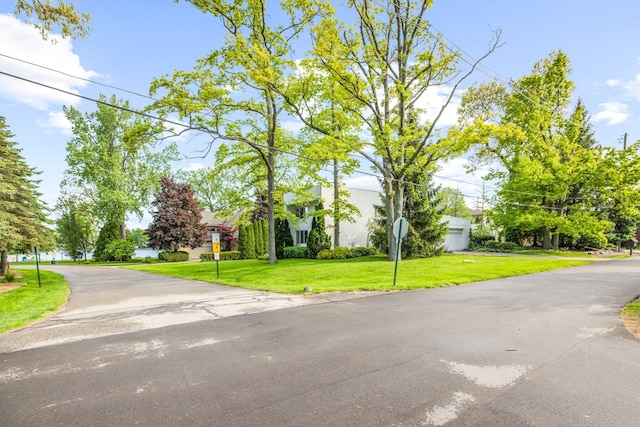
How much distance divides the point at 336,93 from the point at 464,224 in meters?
22.5

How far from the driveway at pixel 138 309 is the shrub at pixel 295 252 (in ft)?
46.1

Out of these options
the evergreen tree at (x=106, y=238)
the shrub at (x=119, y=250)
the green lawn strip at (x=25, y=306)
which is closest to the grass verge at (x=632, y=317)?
the green lawn strip at (x=25, y=306)

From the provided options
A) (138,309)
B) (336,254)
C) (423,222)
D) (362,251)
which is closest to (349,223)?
(362,251)

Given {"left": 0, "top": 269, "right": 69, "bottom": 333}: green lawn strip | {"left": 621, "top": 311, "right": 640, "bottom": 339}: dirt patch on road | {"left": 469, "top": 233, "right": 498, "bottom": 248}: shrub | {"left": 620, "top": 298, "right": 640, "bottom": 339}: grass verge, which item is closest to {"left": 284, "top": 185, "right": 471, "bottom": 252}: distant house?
{"left": 469, "top": 233, "right": 498, "bottom": 248}: shrub

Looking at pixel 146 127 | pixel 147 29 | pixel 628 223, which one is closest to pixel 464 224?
pixel 628 223

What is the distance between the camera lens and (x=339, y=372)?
3998 millimetres

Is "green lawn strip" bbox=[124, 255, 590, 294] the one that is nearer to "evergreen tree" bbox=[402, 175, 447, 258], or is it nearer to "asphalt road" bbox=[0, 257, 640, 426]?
"asphalt road" bbox=[0, 257, 640, 426]

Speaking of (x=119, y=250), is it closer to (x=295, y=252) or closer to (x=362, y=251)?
(x=295, y=252)

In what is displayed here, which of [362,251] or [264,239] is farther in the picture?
[264,239]

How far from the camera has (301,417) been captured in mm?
3008

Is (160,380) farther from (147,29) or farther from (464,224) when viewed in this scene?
(464,224)

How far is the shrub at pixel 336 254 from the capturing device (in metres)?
23.0

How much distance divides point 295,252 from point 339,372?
23.0 meters

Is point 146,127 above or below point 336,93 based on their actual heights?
below
